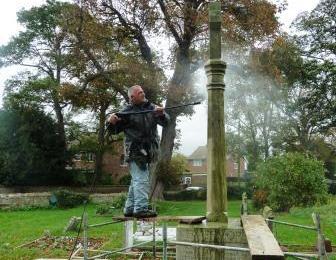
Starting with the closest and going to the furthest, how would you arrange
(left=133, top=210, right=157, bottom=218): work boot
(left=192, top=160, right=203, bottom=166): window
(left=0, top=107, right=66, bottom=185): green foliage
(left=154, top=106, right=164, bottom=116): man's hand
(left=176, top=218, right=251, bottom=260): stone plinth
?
(left=176, top=218, right=251, bottom=260): stone plinth
(left=133, top=210, right=157, bottom=218): work boot
(left=154, top=106, right=164, bottom=116): man's hand
(left=0, top=107, right=66, bottom=185): green foliage
(left=192, top=160, right=203, bottom=166): window

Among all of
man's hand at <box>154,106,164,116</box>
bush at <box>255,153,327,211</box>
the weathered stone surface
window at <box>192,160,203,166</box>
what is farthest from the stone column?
window at <box>192,160,203,166</box>

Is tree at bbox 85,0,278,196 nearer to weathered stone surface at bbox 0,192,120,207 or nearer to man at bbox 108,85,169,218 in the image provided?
weathered stone surface at bbox 0,192,120,207

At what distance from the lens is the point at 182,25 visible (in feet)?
93.4

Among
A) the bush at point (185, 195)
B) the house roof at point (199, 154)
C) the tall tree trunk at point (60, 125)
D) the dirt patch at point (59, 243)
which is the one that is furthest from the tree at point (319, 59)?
the house roof at point (199, 154)

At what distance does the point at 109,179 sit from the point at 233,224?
41528 mm

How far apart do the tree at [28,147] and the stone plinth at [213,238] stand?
33.2 meters

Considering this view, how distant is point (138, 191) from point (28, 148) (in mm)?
32801

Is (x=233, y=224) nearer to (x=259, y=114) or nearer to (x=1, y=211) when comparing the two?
(x=1, y=211)

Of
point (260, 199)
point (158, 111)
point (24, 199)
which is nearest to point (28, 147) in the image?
point (24, 199)

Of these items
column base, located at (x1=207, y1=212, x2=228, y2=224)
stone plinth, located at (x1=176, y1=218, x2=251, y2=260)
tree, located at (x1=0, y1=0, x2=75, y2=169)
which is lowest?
stone plinth, located at (x1=176, y1=218, x2=251, y2=260)

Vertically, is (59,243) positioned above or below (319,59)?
below

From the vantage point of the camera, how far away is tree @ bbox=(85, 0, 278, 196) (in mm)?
27453

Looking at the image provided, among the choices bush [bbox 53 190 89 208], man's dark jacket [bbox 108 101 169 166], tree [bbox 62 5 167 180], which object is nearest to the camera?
man's dark jacket [bbox 108 101 169 166]

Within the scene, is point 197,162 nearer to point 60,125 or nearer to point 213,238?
point 60,125
